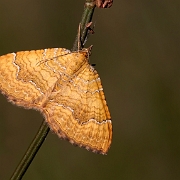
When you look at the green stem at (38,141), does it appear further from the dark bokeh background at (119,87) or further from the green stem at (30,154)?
the dark bokeh background at (119,87)

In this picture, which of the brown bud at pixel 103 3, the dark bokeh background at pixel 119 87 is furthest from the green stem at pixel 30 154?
the dark bokeh background at pixel 119 87

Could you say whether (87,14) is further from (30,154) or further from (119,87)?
(119,87)

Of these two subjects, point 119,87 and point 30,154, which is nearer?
point 30,154

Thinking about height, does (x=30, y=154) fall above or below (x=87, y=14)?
below

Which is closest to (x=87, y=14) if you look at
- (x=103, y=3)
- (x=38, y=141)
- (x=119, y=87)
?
Result: (x=103, y=3)

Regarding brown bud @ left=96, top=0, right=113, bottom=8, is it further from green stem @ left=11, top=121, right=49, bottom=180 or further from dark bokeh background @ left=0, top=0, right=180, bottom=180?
dark bokeh background @ left=0, top=0, right=180, bottom=180

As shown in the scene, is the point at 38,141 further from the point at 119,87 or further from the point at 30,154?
the point at 119,87

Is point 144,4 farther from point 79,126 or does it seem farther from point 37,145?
point 37,145

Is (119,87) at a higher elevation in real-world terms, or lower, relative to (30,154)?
higher

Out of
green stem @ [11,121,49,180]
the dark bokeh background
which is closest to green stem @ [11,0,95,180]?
green stem @ [11,121,49,180]
